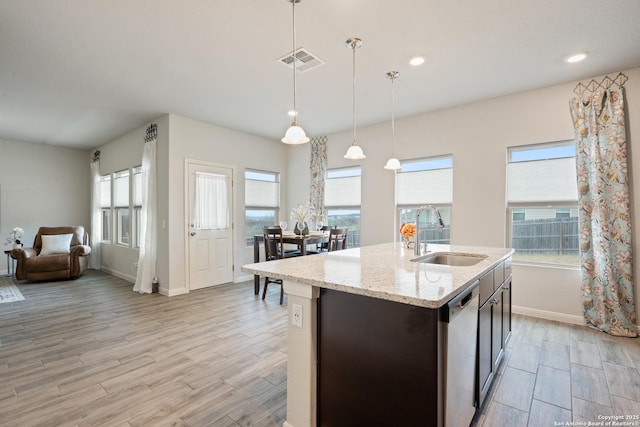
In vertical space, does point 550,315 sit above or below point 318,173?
below

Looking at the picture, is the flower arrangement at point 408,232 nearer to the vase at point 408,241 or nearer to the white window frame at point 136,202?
the vase at point 408,241

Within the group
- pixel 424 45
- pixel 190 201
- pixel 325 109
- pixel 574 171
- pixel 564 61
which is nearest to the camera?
pixel 424 45

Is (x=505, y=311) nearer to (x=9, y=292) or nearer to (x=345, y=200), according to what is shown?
(x=345, y=200)

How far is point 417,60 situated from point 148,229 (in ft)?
14.7

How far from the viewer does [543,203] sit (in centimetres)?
365

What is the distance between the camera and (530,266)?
369 centimetres

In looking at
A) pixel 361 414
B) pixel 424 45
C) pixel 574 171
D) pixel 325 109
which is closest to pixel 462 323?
pixel 361 414

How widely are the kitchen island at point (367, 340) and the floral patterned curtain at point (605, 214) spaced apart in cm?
240

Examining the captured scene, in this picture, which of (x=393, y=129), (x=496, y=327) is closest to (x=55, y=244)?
(x=393, y=129)

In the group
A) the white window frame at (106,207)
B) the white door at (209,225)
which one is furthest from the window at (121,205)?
the white door at (209,225)

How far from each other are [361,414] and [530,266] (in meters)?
3.30

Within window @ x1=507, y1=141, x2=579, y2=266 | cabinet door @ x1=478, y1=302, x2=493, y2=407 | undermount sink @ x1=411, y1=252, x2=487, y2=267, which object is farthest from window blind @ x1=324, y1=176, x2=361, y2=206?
cabinet door @ x1=478, y1=302, x2=493, y2=407

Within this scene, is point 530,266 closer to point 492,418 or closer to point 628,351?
point 628,351

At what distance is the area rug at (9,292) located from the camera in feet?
14.3
